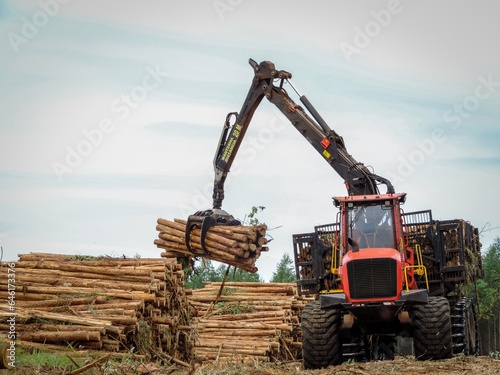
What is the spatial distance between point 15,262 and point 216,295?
7.26 meters

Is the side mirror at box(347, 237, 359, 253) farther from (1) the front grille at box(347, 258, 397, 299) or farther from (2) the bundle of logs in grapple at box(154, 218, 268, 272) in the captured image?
(2) the bundle of logs in grapple at box(154, 218, 268, 272)

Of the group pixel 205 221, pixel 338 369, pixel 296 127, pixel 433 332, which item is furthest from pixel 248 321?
pixel 338 369

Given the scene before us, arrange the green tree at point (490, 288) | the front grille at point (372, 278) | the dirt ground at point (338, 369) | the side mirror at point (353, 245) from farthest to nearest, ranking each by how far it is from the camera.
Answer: the green tree at point (490, 288) → the side mirror at point (353, 245) → the front grille at point (372, 278) → the dirt ground at point (338, 369)

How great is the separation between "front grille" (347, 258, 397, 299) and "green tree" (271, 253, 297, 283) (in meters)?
60.2

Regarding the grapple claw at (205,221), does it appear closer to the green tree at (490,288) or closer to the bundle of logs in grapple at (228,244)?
the bundle of logs in grapple at (228,244)

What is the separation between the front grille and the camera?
1416 cm

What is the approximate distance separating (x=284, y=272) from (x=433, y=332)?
64.2 metres

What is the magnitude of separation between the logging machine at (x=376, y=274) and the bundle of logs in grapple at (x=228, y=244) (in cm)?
42

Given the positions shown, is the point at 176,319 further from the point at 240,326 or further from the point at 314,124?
the point at 314,124

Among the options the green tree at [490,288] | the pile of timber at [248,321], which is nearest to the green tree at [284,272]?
the green tree at [490,288]

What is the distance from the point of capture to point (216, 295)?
22.6 m

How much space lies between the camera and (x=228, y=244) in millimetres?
20203

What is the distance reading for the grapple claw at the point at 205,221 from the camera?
20.7 m

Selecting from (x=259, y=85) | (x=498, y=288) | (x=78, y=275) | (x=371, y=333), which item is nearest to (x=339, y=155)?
(x=259, y=85)
